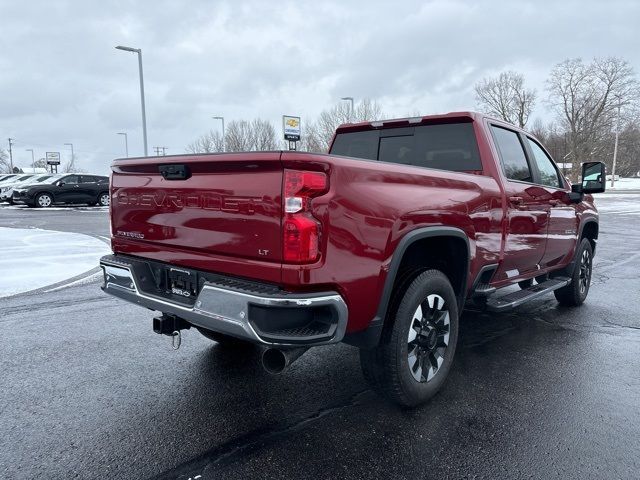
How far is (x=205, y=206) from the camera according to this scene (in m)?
2.77

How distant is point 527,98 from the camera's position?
5028 centimetres

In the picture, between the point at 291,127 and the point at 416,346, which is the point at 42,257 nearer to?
the point at 416,346

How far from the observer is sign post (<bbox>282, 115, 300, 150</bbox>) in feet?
93.7

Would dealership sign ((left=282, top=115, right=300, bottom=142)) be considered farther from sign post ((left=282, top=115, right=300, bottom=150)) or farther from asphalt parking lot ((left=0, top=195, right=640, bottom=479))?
asphalt parking lot ((left=0, top=195, right=640, bottom=479))

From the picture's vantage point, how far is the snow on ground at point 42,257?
22.8ft

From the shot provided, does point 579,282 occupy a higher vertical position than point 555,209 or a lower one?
lower

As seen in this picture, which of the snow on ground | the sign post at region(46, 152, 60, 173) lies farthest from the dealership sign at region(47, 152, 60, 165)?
the snow on ground

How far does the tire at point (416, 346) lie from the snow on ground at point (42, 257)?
540cm

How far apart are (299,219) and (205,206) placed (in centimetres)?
67

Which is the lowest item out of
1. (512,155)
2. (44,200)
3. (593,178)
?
(44,200)

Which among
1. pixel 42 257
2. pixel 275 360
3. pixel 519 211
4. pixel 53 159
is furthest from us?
pixel 53 159

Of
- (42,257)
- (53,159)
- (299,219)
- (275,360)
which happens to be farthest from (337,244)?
(53,159)

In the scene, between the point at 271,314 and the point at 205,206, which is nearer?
the point at 271,314

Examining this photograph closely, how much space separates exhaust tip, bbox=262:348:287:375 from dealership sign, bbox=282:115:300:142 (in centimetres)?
2641
